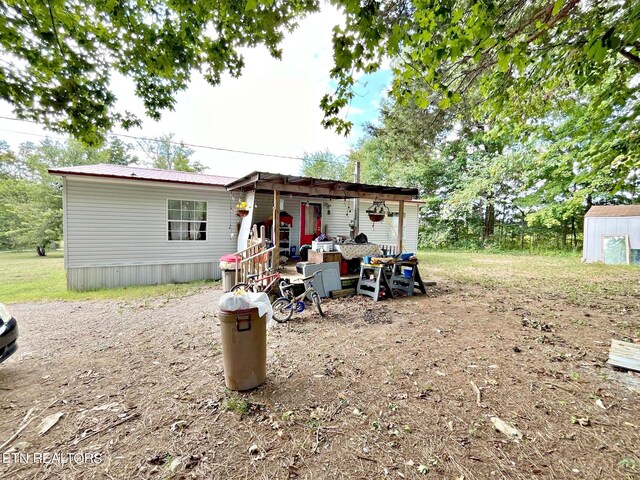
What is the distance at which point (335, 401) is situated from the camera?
2.56m

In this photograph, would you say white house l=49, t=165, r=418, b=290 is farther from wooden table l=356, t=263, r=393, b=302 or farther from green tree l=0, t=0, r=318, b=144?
green tree l=0, t=0, r=318, b=144

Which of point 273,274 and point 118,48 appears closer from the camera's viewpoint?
point 118,48

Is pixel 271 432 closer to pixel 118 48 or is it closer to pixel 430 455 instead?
pixel 430 455

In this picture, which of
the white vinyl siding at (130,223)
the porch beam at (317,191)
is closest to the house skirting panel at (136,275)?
the white vinyl siding at (130,223)

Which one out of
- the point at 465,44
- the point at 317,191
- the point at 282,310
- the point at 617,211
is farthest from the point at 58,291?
Result: the point at 617,211

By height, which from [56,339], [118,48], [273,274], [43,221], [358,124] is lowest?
[56,339]

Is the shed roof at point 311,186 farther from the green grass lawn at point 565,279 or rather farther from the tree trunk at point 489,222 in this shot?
the tree trunk at point 489,222

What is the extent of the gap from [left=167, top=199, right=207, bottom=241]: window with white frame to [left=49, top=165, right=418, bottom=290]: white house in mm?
28

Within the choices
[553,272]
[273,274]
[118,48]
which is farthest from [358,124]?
[553,272]

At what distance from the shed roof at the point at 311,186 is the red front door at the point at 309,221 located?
95.7 inches

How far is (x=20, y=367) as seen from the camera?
3232 millimetres

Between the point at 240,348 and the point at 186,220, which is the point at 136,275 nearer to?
the point at 186,220

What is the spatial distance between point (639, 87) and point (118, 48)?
22.0ft

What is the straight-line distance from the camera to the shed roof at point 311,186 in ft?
19.9
